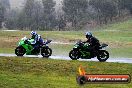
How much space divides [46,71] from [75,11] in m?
105

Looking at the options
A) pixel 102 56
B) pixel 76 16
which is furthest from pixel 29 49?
pixel 76 16

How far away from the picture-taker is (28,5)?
458ft

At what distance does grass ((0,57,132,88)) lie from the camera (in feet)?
59.7

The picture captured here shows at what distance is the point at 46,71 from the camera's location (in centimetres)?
2205

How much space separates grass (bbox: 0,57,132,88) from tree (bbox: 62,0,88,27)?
3989 inches

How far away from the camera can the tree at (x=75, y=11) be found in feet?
413

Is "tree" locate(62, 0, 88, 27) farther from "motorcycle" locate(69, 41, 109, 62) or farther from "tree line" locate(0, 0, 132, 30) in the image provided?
"motorcycle" locate(69, 41, 109, 62)

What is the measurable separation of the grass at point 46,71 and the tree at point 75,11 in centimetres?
10132

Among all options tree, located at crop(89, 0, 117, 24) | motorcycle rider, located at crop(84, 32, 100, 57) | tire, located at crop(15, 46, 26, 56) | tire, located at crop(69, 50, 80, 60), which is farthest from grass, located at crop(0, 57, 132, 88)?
tree, located at crop(89, 0, 117, 24)

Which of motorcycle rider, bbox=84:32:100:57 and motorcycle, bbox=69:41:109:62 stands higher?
motorcycle rider, bbox=84:32:100:57

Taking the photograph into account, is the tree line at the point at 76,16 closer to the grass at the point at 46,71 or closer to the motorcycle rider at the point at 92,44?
the motorcycle rider at the point at 92,44

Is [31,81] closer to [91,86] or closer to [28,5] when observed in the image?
[91,86]

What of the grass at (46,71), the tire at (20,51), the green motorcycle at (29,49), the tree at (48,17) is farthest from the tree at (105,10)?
the grass at (46,71)

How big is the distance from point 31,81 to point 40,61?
17.8ft
